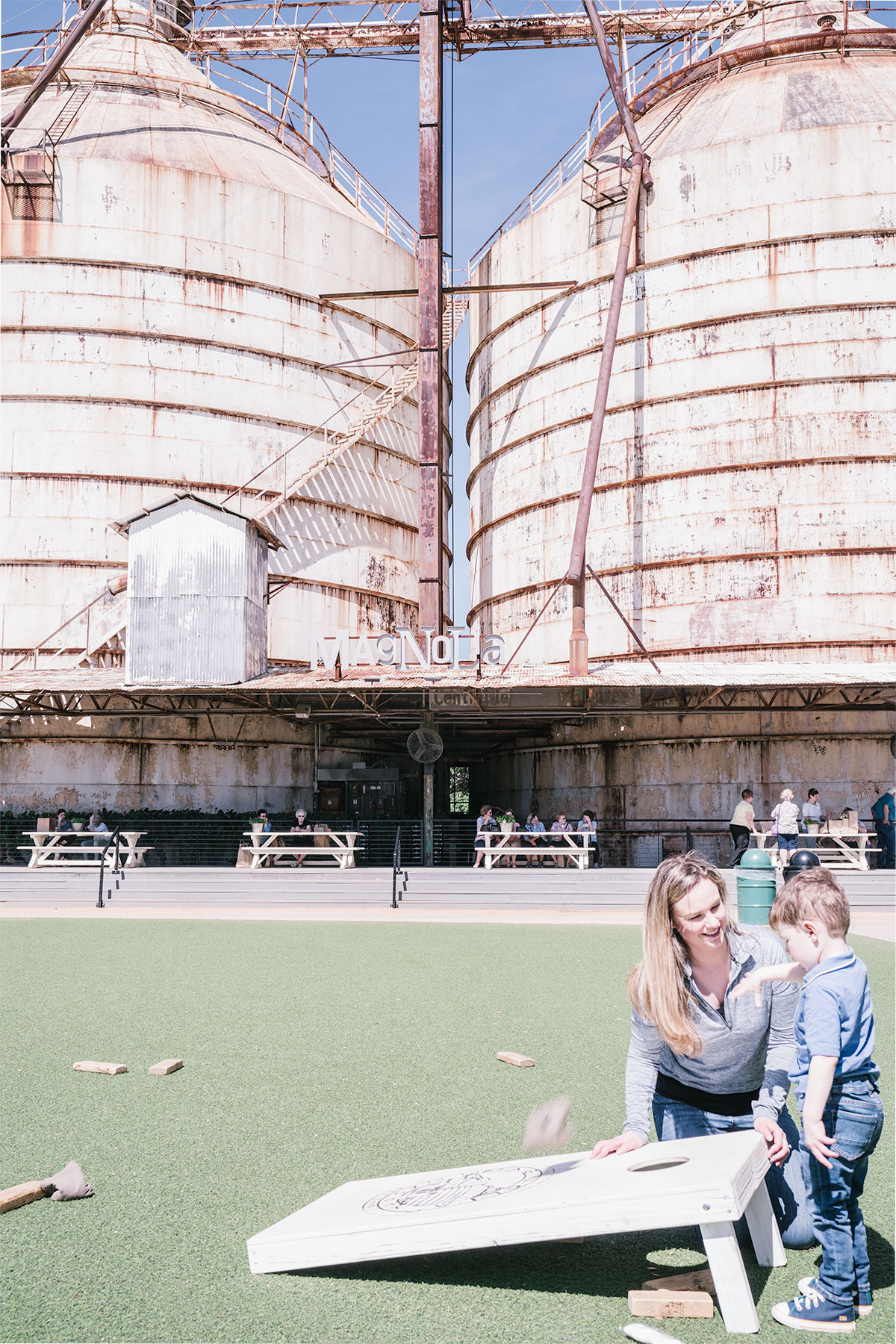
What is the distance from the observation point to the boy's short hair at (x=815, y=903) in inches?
139

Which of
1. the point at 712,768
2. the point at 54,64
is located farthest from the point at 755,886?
the point at 54,64

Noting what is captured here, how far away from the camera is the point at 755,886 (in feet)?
52.0

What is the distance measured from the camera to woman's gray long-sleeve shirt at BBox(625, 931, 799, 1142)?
3.79 m

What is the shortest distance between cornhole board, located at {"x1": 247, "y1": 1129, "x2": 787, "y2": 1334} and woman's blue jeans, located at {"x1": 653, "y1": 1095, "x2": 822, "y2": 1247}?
5.7 inches

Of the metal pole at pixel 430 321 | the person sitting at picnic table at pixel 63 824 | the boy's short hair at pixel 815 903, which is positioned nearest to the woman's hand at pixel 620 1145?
the boy's short hair at pixel 815 903

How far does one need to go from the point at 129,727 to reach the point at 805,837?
1756 centimetres

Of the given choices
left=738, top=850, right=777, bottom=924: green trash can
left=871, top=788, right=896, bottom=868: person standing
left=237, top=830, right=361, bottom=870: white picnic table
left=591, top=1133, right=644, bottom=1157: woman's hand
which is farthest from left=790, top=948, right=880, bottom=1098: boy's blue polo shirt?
left=871, top=788, right=896, bottom=868: person standing

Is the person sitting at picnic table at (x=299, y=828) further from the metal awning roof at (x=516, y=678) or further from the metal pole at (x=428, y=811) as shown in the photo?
the metal awning roof at (x=516, y=678)

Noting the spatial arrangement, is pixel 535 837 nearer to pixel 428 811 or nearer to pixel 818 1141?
pixel 428 811

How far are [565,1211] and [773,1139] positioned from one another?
822 mm

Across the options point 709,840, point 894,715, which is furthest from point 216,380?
point 894,715

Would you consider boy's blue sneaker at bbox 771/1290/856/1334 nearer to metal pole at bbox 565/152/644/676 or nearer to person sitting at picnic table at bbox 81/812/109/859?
metal pole at bbox 565/152/644/676

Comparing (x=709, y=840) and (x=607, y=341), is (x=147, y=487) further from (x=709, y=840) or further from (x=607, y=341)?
(x=709, y=840)

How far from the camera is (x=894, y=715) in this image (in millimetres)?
25484
